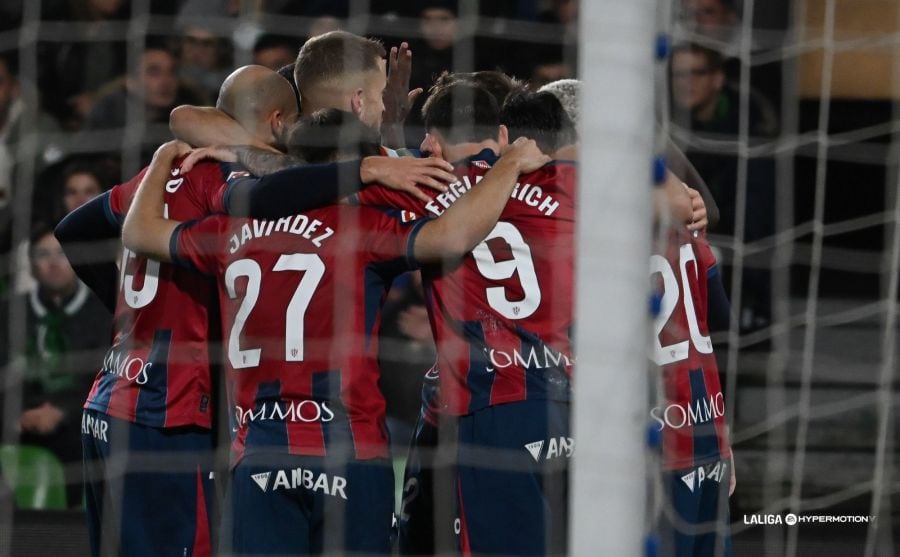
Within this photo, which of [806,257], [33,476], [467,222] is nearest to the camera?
[467,222]

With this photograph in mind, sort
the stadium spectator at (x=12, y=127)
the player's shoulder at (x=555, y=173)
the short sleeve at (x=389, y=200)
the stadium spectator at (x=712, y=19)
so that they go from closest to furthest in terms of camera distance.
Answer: the short sleeve at (x=389, y=200)
the player's shoulder at (x=555, y=173)
the stadium spectator at (x=712, y=19)
the stadium spectator at (x=12, y=127)

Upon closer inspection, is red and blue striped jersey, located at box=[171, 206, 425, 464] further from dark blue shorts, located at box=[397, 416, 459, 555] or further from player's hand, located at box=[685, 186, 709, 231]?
player's hand, located at box=[685, 186, 709, 231]

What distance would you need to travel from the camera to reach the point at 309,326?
8.72ft

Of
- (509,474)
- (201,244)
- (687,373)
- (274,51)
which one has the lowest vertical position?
(509,474)

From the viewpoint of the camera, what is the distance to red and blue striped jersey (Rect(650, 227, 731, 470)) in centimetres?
283

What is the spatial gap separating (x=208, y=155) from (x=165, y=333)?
14.5 inches

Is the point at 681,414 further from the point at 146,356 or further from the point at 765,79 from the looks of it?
the point at 765,79

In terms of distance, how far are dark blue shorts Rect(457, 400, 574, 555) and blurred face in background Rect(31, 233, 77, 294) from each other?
54.8 inches

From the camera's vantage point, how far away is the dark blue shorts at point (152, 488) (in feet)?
9.43

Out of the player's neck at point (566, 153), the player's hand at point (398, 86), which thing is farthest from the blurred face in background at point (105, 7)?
the player's neck at point (566, 153)

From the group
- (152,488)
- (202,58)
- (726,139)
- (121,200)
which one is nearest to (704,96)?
(726,139)

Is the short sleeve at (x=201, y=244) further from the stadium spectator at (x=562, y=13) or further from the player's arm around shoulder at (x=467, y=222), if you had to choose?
the stadium spectator at (x=562, y=13)

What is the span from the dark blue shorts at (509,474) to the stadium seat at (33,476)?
1.50 meters

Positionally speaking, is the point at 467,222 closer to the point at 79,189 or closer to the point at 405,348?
the point at 405,348
